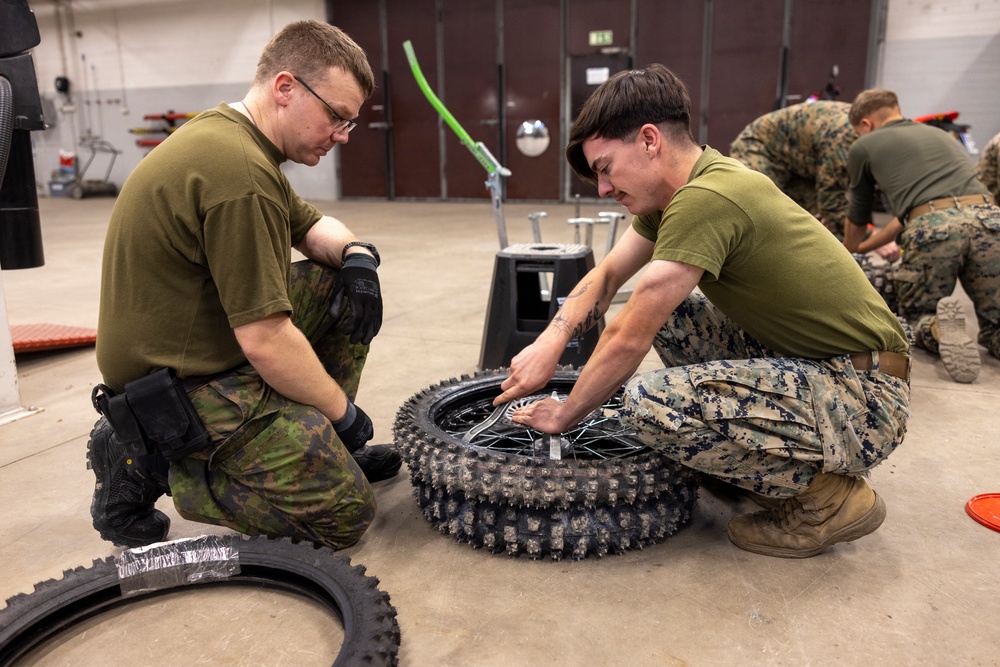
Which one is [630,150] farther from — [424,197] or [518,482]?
[424,197]

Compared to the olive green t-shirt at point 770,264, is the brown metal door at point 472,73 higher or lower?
higher

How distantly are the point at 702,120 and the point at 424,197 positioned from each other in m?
4.28

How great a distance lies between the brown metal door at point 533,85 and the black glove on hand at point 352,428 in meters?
9.06

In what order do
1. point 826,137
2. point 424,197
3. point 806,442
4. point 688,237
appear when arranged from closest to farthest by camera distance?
point 688,237, point 806,442, point 826,137, point 424,197

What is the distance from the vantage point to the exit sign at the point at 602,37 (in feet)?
32.3

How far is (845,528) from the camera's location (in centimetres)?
165

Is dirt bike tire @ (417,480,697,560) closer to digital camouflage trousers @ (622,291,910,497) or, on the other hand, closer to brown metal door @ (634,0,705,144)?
digital camouflage trousers @ (622,291,910,497)

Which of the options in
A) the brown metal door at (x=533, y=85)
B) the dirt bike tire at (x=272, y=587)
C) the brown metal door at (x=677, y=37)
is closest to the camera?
the dirt bike tire at (x=272, y=587)

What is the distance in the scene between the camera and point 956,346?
2887 mm

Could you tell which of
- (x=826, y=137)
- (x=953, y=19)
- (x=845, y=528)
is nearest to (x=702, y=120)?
(x=953, y=19)

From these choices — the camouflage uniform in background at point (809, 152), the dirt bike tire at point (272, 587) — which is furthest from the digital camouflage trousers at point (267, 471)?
the camouflage uniform in background at point (809, 152)

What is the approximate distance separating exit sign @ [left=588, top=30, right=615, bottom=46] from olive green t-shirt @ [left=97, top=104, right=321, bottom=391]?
9.16 m

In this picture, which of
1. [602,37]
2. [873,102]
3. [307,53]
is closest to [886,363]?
[307,53]

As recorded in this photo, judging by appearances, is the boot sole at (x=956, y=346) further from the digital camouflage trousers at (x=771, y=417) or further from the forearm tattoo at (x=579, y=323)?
the forearm tattoo at (x=579, y=323)
